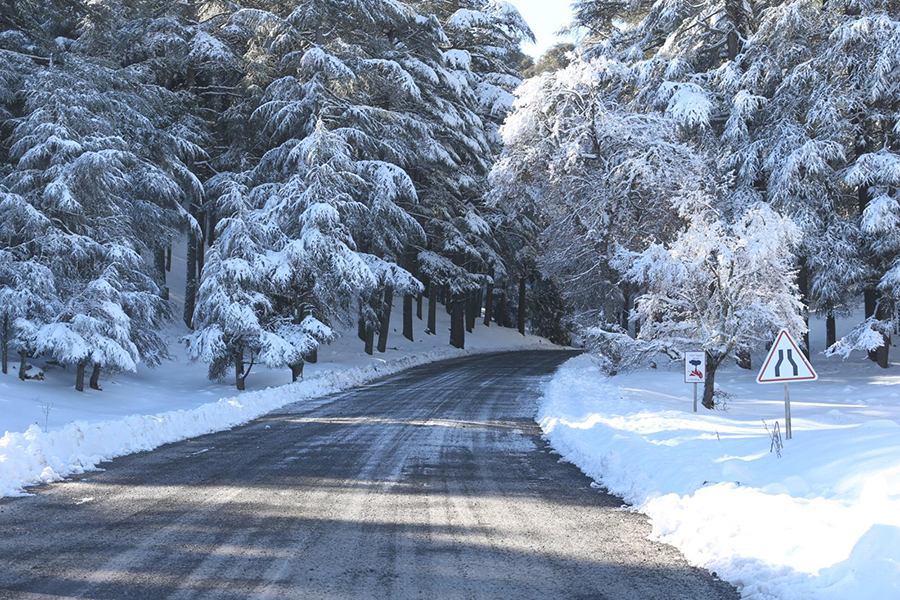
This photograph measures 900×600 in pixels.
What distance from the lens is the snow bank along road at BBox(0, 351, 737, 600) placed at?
5.07m

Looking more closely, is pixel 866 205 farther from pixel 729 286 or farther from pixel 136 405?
pixel 136 405

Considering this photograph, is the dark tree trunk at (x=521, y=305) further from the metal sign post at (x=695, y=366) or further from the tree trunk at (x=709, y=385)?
the metal sign post at (x=695, y=366)

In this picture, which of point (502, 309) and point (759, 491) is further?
point (502, 309)

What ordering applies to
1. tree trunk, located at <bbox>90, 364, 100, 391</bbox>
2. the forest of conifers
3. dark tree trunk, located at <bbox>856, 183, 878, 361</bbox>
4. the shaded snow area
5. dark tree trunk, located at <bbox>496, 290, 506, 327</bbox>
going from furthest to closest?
dark tree trunk, located at <bbox>496, 290, 506, 327</bbox>
dark tree trunk, located at <bbox>856, 183, 878, 361</bbox>
tree trunk, located at <bbox>90, 364, 100, 391</bbox>
the forest of conifers
the shaded snow area

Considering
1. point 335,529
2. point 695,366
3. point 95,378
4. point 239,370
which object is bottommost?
point 335,529

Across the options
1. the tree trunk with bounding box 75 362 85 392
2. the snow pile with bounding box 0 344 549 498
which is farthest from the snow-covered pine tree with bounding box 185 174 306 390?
the tree trunk with bounding box 75 362 85 392

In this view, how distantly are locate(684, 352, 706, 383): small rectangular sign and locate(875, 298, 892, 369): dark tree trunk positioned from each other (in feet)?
35.0

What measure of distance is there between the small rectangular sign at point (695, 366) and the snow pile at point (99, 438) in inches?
381

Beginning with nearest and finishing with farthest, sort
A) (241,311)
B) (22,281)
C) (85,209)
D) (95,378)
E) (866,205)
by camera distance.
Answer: (22,281), (95,378), (85,209), (241,311), (866,205)

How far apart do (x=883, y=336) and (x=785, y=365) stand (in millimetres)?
17056

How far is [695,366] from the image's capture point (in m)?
15.4

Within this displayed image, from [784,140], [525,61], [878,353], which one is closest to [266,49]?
[784,140]

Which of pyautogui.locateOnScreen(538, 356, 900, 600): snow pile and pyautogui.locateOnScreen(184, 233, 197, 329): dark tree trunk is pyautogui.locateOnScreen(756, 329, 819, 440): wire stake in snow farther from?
pyautogui.locateOnScreen(184, 233, 197, 329): dark tree trunk

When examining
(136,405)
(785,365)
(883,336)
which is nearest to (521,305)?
(883,336)
